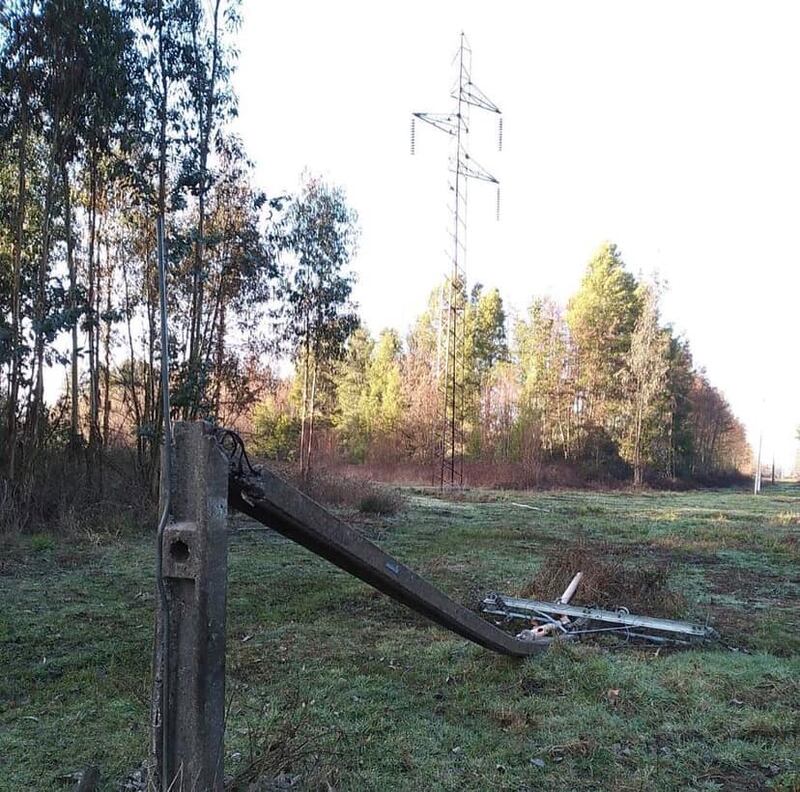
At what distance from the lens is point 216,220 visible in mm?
14898

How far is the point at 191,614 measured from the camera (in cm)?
207

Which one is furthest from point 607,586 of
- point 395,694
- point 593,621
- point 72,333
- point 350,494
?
point 350,494

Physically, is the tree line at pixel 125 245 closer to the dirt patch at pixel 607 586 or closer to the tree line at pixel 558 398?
the dirt patch at pixel 607 586

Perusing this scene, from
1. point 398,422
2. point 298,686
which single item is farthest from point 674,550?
point 398,422

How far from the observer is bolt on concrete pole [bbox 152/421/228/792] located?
206 centimetres

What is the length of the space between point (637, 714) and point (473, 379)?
34907 mm

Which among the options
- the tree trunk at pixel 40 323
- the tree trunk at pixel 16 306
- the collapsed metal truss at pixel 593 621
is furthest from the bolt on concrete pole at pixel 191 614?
the tree trunk at pixel 40 323

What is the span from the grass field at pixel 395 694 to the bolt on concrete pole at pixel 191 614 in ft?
2.29

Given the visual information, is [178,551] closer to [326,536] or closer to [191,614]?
[191,614]

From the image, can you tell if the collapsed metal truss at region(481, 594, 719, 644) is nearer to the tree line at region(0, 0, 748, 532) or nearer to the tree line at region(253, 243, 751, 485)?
the tree line at region(0, 0, 748, 532)

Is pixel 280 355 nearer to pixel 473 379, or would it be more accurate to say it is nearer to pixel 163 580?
pixel 163 580

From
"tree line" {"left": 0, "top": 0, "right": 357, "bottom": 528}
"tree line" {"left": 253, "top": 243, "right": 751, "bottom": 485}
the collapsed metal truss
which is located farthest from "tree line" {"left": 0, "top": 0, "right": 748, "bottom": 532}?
"tree line" {"left": 253, "top": 243, "right": 751, "bottom": 485}

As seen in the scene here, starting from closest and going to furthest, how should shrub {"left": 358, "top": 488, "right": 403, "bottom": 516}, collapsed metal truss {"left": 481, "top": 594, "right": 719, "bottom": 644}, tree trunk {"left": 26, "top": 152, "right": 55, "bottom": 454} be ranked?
collapsed metal truss {"left": 481, "top": 594, "right": 719, "bottom": 644} < tree trunk {"left": 26, "top": 152, "right": 55, "bottom": 454} < shrub {"left": 358, "top": 488, "right": 403, "bottom": 516}

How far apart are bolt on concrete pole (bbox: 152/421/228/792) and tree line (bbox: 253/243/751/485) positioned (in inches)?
1132
